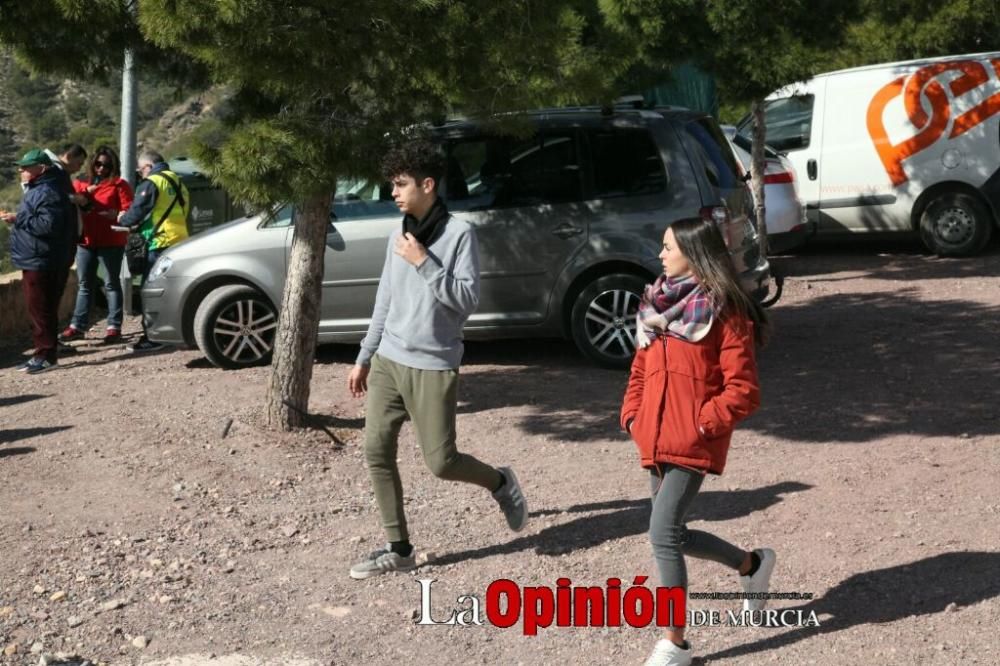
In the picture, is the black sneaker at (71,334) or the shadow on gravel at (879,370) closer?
the shadow on gravel at (879,370)

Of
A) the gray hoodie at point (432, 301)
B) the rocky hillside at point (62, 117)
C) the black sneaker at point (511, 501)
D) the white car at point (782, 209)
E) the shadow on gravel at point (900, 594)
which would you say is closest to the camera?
the shadow on gravel at point (900, 594)

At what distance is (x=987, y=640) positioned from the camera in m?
4.99

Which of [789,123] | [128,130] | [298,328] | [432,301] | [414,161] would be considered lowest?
[298,328]

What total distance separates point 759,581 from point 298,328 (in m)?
3.67

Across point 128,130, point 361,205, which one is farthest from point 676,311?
point 128,130

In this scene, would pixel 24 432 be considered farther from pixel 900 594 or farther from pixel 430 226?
pixel 900 594

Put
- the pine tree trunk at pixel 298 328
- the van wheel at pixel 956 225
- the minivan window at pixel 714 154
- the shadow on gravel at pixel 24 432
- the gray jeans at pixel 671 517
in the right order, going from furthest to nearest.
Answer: the van wheel at pixel 956 225, the minivan window at pixel 714 154, the shadow on gravel at pixel 24 432, the pine tree trunk at pixel 298 328, the gray jeans at pixel 671 517

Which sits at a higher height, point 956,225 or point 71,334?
point 956,225

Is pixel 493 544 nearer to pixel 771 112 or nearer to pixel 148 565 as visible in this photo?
pixel 148 565

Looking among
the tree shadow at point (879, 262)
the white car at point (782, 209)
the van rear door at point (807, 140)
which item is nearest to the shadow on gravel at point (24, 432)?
the tree shadow at point (879, 262)

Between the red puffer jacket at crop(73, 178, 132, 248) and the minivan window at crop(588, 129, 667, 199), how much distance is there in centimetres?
410

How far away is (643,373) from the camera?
4852mm

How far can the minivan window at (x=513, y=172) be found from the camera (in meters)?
9.67

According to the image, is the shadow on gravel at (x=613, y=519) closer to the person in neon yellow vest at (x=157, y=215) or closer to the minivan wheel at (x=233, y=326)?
the minivan wheel at (x=233, y=326)
